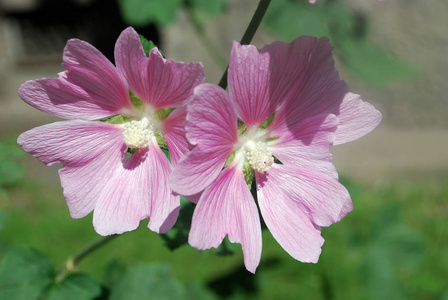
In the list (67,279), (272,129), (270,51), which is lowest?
(67,279)

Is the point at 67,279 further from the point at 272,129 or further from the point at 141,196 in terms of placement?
the point at 272,129

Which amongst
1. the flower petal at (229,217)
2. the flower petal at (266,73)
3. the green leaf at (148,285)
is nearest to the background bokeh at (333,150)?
the green leaf at (148,285)

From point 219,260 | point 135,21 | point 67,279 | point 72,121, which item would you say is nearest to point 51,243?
point 219,260

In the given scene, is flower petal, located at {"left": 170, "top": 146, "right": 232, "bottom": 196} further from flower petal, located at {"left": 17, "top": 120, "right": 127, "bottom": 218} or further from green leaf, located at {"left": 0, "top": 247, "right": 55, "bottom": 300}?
green leaf, located at {"left": 0, "top": 247, "right": 55, "bottom": 300}

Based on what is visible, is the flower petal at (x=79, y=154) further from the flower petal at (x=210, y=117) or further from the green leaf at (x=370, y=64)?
the green leaf at (x=370, y=64)

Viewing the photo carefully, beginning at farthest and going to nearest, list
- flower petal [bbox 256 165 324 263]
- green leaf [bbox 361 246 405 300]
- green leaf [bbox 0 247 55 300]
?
green leaf [bbox 361 246 405 300] < green leaf [bbox 0 247 55 300] < flower petal [bbox 256 165 324 263]

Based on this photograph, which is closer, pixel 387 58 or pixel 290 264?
pixel 387 58

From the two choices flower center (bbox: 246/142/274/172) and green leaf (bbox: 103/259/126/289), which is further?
green leaf (bbox: 103/259/126/289)

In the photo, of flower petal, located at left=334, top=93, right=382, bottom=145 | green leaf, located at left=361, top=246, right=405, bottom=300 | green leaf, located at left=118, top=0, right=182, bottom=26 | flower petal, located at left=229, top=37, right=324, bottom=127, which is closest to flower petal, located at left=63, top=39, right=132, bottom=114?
flower petal, located at left=229, top=37, right=324, bottom=127
